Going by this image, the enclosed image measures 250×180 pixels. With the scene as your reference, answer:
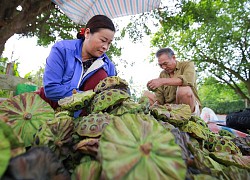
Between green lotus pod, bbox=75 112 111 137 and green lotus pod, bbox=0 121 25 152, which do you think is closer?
green lotus pod, bbox=0 121 25 152

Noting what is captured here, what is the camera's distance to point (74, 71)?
2.14 metres

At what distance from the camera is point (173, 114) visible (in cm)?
118

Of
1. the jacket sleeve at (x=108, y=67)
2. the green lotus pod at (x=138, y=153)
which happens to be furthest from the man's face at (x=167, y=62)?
the green lotus pod at (x=138, y=153)

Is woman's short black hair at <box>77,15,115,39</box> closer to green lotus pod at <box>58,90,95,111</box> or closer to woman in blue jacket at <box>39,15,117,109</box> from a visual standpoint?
woman in blue jacket at <box>39,15,117,109</box>

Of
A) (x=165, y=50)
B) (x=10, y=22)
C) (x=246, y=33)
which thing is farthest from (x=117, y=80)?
(x=246, y=33)

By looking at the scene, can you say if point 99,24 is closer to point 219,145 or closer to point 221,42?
point 219,145

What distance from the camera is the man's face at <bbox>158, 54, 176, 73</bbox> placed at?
11.4 ft

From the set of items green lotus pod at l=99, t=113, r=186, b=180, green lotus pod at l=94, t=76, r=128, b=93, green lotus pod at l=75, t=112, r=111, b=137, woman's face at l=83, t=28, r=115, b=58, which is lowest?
green lotus pod at l=99, t=113, r=186, b=180

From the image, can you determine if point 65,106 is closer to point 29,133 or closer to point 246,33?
point 29,133

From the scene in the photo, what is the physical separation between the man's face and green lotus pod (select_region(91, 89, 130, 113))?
2.49 m

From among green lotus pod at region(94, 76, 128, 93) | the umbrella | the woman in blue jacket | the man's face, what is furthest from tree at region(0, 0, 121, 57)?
green lotus pod at region(94, 76, 128, 93)

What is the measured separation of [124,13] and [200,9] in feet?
12.7

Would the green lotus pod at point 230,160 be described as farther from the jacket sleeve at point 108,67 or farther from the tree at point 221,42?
the tree at point 221,42

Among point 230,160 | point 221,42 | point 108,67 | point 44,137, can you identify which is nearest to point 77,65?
point 108,67
